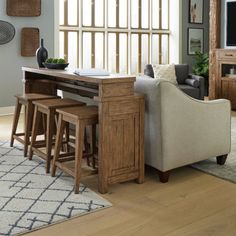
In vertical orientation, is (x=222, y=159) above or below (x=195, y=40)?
below

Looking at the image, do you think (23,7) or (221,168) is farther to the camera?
(23,7)

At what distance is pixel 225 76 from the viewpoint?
718cm

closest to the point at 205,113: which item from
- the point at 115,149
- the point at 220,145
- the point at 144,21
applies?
the point at 220,145

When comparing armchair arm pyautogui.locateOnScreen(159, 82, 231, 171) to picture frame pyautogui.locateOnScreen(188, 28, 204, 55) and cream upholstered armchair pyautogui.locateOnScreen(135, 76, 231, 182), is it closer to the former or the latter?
cream upholstered armchair pyautogui.locateOnScreen(135, 76, 231, 182)

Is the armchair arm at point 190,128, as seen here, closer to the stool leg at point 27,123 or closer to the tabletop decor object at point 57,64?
the tabletop decor object at point 57,64

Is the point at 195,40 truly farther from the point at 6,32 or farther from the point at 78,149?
the point at 78,149

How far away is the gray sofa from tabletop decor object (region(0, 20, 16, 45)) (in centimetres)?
235

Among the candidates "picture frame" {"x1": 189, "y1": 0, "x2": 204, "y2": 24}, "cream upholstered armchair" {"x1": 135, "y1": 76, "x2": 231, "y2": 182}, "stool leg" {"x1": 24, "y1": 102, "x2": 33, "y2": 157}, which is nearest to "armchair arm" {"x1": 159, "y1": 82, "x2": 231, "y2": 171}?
"cream upholstered armchair" {"x1": 135, "y1": 76, "x2": 231, "y2": 182}

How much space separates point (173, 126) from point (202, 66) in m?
5.43

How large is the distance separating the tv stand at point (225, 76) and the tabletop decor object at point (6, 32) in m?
3.62

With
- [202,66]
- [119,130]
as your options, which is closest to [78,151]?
[119,130]

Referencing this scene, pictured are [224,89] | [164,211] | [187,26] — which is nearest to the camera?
[164,211]

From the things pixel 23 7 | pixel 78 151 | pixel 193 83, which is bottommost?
pixel 78 151

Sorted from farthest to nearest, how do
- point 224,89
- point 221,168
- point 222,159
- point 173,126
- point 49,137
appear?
point 224,89 < point 222,159 < point 221,168 < point 49,137 < point 173,126
